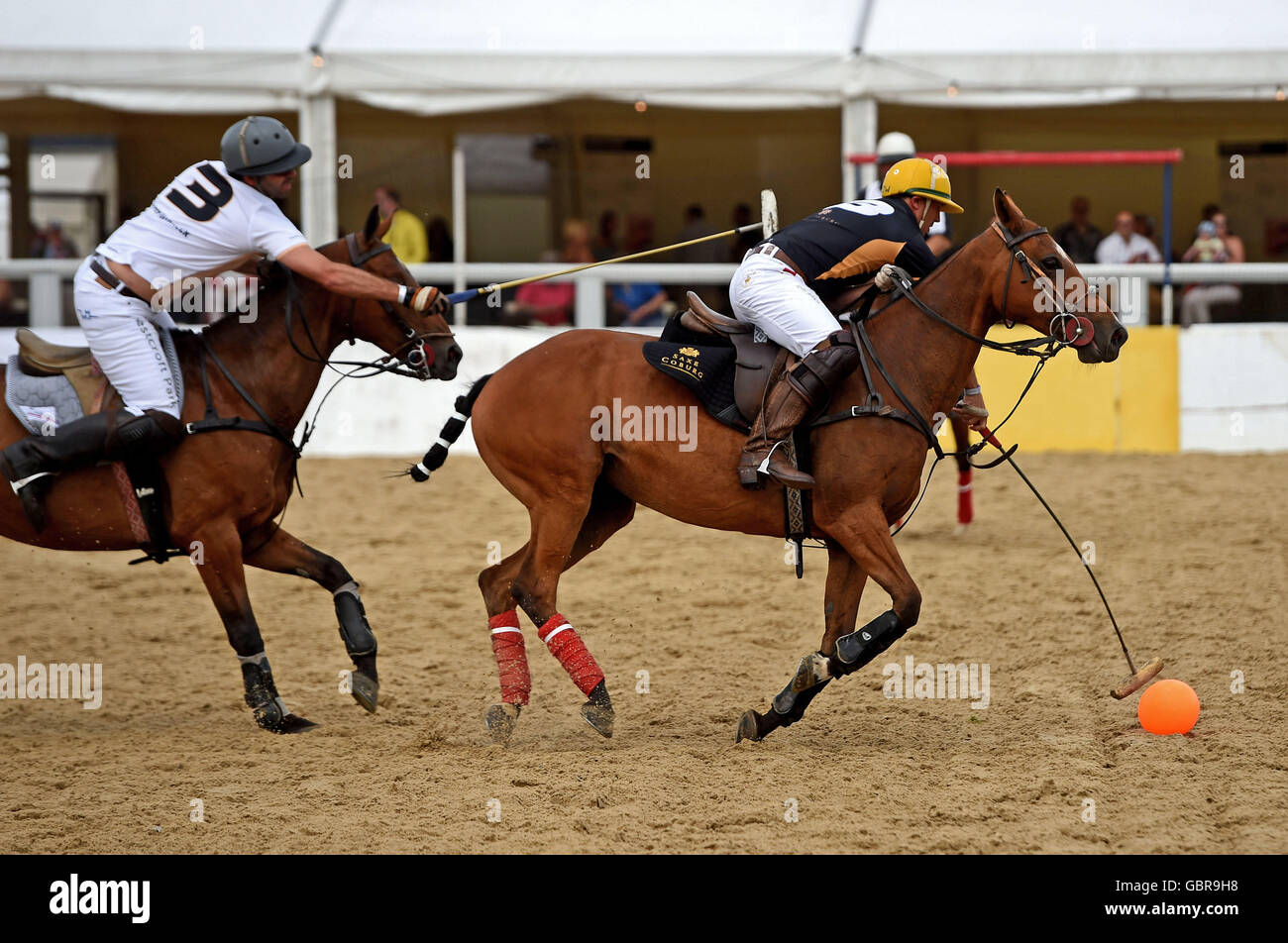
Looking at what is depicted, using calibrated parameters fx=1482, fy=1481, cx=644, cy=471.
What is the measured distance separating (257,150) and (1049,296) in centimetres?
338

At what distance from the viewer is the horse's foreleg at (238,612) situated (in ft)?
21.3

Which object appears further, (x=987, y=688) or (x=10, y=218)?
(x=10, y=218)

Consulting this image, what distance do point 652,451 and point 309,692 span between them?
2.39 meters

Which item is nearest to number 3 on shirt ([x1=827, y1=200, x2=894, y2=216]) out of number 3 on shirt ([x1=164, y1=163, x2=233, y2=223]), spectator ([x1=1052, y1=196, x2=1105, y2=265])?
number 3 on shirt ([x1=164, y1=163, x2=233, y2=223])

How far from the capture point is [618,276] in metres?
14.0

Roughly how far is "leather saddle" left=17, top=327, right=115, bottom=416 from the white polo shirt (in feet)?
1.66

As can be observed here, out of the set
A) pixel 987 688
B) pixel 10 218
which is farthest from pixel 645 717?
pixel 10 218

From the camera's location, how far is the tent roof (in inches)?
575

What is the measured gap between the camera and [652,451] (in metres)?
6.43

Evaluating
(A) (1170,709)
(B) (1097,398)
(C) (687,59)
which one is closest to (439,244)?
(C) (687,59)

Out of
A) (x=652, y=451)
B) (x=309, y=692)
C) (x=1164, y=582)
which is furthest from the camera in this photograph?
(x=1164, y=582)

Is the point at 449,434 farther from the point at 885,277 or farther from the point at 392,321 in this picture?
the point at 885,277

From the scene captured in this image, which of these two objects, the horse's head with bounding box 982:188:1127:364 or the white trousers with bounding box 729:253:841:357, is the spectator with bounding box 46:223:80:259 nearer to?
the white trousers with bounding box 729:253:841:357
